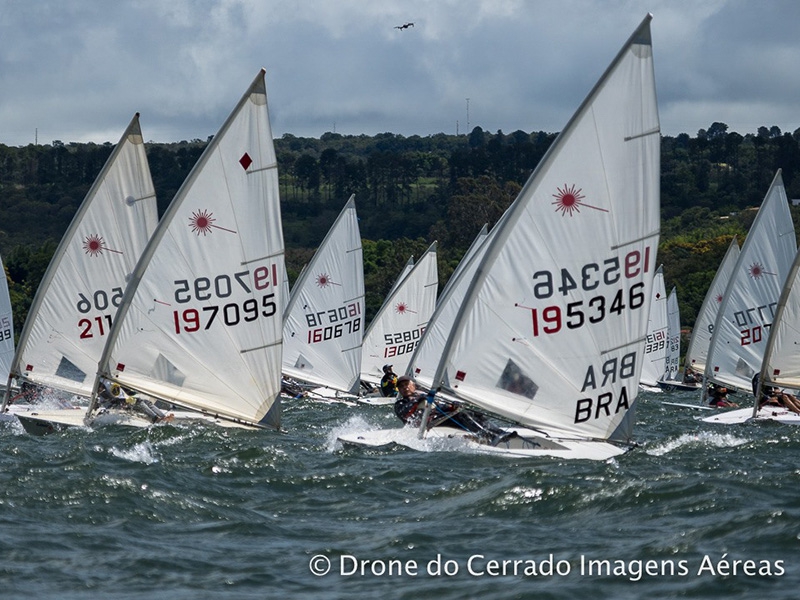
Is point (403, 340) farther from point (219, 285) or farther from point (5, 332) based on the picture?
point (219, 285)

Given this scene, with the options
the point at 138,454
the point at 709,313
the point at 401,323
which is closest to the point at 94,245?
the point at 138,454

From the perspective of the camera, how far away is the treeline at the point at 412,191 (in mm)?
104312

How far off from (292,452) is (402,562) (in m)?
7.33

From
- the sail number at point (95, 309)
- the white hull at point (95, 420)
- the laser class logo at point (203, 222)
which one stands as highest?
the laser class logo at point (203, 222)

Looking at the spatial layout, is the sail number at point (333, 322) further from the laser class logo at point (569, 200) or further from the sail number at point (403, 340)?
the laser class logo at point (569, 200)

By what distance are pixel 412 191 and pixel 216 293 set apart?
12940 cm

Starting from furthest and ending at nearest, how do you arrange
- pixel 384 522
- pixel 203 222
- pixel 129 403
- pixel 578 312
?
pixel 129 403 → pixel 203 222 → pixel 578 312 → pixel 384 522

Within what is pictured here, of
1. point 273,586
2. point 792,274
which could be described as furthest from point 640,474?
point 792,274

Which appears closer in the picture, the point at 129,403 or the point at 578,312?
the point at 578,312

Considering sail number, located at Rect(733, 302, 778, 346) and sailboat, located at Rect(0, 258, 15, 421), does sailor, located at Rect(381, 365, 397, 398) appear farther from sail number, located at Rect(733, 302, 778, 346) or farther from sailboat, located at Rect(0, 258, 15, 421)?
sailboat, located at Rect(0, 258, 15, 421)

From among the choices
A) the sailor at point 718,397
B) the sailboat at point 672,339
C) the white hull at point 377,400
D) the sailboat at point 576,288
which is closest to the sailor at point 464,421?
the sailboat at point 576,288

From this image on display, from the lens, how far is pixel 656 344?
50.5 meters

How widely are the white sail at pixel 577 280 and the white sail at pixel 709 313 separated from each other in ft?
78.0

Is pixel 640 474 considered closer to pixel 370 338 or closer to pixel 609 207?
pixel 609 207
